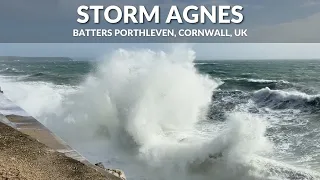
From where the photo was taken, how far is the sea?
983 cm

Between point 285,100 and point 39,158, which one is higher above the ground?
point 39,158

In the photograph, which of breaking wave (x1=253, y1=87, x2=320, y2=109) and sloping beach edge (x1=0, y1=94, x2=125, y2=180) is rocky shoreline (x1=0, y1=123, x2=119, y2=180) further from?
breaking wave (x1=253, y1=87, x2=320, y2=109)

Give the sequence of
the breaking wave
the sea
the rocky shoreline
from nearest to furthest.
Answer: the rocky shoreline
the sea
the breaking wave

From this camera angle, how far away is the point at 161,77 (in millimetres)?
18594

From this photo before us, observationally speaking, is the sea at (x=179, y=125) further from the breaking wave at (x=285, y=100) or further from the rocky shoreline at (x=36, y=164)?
the rocky shoreline at (x=36, y=164)

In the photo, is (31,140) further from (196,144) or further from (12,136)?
(196,144)

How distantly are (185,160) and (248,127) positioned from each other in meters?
1.97

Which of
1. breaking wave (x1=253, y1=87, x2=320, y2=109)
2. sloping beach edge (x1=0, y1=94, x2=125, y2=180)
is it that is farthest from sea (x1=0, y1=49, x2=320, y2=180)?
sloping beach edge (x1=0, y1=94, x2=125, y2=180)

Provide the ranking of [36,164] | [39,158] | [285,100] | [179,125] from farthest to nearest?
[285,100], [179,125], [39,158], [36,164]

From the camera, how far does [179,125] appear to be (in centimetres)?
1471

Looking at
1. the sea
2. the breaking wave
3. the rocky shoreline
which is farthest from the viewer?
the breaking wave

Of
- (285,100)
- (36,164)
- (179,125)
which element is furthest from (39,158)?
(285,100)

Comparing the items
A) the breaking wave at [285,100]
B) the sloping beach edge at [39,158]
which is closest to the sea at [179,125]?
the breaking wave at [285,100]

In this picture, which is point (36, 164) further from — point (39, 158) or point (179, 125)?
point (179, 125)
